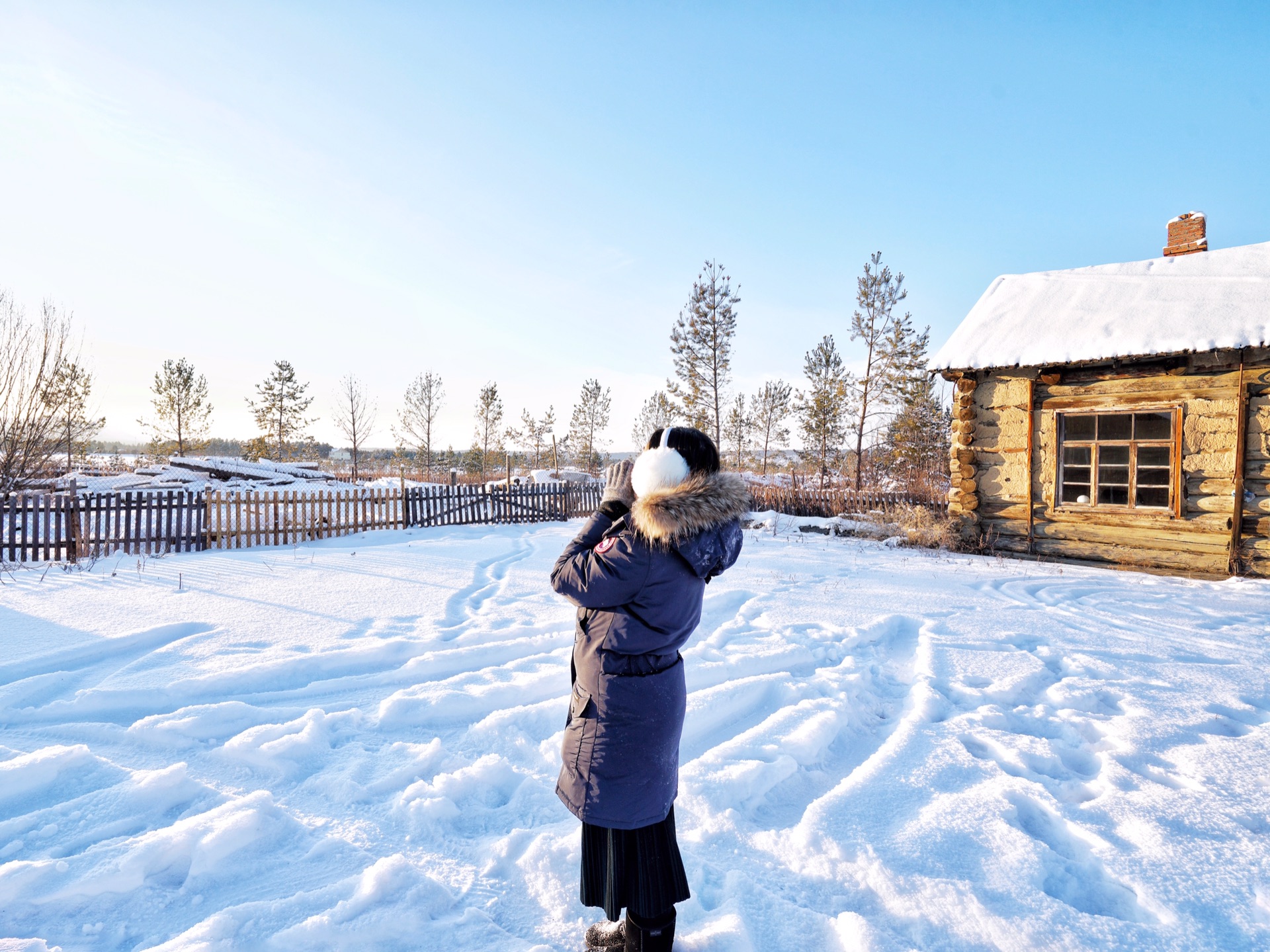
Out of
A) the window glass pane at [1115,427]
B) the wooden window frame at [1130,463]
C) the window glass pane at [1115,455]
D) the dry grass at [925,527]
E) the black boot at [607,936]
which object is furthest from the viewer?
the dry grass at [925,527]

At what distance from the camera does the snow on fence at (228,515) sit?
9438mm

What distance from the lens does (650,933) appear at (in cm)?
193

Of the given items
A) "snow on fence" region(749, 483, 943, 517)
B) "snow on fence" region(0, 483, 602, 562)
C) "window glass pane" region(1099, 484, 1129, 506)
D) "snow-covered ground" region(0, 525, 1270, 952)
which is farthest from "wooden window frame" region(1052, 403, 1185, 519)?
"snow on fence" region(0, 483, 602, 562)

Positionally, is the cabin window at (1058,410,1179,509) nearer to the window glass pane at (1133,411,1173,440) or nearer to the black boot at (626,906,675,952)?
the window glass pane at (1133,411,1173,440)

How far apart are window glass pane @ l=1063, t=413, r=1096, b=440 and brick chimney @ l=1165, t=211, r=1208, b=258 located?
455 cm

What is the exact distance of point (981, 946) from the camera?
2.06 meters

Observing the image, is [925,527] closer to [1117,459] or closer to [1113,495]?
[1113,495]

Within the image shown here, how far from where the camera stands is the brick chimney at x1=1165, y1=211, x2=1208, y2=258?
11.6m

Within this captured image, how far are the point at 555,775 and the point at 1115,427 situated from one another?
11.0 metres

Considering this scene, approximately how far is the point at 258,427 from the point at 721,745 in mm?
38627

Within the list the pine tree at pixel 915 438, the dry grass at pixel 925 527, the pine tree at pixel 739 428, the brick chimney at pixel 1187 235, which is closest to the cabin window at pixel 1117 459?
the dry grass at pixel 925 527

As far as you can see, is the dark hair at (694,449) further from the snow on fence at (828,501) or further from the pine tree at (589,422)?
the pine tree at (589,422)

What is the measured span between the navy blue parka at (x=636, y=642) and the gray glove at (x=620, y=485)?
1.4 inches

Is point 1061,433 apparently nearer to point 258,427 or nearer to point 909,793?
point 909,793
